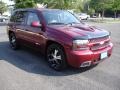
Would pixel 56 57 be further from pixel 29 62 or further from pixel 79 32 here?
pixel 29 62

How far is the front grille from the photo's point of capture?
575 cm

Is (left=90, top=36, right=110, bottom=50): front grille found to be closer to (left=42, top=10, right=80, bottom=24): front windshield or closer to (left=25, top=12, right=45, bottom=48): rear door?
(left=42, top=10, right=80, bottom=24): front windshield

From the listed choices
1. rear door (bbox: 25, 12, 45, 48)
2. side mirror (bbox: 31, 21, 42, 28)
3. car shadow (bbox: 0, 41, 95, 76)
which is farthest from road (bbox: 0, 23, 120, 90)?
side mirror (bbox: 31, 21, 42, 28)

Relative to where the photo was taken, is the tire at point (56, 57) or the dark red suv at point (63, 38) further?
the tire at point (56, 57)

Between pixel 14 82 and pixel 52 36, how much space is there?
64.5 inches

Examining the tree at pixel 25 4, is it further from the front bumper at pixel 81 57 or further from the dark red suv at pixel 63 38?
the front bumper at pixel 81 57

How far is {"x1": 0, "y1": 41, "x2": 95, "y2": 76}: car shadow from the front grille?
→ 30.8 inches

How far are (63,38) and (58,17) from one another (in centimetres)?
142

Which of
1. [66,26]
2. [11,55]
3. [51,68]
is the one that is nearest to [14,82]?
[51,68]

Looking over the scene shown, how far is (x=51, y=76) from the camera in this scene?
5.86 metres

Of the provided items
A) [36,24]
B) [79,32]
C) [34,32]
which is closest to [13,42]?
[34,32]

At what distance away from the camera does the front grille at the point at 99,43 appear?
18.9 feet

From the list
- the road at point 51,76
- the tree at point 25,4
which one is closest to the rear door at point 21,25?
the road at point 51,76

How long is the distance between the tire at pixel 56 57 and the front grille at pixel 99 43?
81 cm
